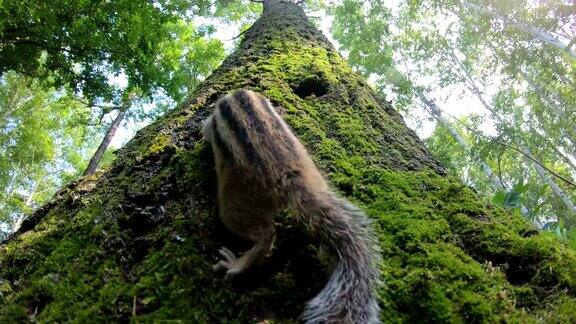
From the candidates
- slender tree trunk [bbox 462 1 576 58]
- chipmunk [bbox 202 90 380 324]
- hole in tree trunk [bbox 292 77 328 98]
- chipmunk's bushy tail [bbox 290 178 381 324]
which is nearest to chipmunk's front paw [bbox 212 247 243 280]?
chipmunk [bbox 202 90 380 324]

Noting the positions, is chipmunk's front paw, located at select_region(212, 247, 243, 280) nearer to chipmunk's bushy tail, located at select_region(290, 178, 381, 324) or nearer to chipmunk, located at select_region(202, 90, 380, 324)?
chipmunk, located at select_region(202, 90, 380, 324)

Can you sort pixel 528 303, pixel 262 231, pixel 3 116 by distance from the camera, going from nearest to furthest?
pixel 528 303, pixel 262 231, pixel 3 116

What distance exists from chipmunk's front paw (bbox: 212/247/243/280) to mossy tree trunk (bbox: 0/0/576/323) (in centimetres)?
4

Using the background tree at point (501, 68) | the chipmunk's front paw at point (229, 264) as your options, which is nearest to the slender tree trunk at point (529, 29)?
the background tree at point (501, 68)

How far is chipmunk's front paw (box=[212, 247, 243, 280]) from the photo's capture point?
1937 mm

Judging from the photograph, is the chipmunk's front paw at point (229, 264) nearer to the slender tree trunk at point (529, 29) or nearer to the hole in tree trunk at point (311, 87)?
the hole in tree trunk at point (311, 87)

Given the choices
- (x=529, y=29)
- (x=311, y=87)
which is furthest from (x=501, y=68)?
(x=311, y=87)

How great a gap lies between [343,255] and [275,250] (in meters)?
0.37

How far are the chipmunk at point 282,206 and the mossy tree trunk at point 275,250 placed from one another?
0.08 metres

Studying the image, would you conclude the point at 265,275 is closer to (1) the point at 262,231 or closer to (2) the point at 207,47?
(1) the point at 262,231

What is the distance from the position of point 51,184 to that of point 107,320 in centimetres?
3035

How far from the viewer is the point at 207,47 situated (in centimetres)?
1505

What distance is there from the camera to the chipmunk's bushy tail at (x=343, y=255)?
1768 mm

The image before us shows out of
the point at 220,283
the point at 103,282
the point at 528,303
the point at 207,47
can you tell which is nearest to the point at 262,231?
the point at 220,283
